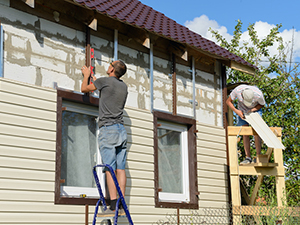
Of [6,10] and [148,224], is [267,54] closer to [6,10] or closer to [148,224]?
[148,224]

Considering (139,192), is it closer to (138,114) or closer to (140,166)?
(140,166)

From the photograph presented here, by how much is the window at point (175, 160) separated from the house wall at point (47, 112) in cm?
18

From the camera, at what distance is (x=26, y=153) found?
241 inches

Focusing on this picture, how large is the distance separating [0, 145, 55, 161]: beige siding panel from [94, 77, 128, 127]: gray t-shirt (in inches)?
35.2

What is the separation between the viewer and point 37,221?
6.03 m

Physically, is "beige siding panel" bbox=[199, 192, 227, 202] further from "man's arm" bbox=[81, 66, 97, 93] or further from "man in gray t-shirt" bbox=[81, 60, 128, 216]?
"man's arm" bbox=[81, 66, 97, 93]

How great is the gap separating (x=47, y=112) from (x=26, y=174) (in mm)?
1014

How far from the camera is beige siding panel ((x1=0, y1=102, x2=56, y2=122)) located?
6.01 meters

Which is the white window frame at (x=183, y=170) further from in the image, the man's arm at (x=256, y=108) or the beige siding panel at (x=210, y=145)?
the man's arm at (x=256, y=108)

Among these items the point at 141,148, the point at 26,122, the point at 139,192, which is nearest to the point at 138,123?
the point at 141,148

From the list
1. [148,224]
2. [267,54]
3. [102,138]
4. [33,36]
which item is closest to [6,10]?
[33,36]

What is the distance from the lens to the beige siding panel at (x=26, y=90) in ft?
19.8

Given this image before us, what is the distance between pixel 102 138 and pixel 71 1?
85.8 inches

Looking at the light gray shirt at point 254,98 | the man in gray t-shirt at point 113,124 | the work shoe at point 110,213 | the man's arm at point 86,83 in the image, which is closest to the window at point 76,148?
the man's arm at point 86,83
